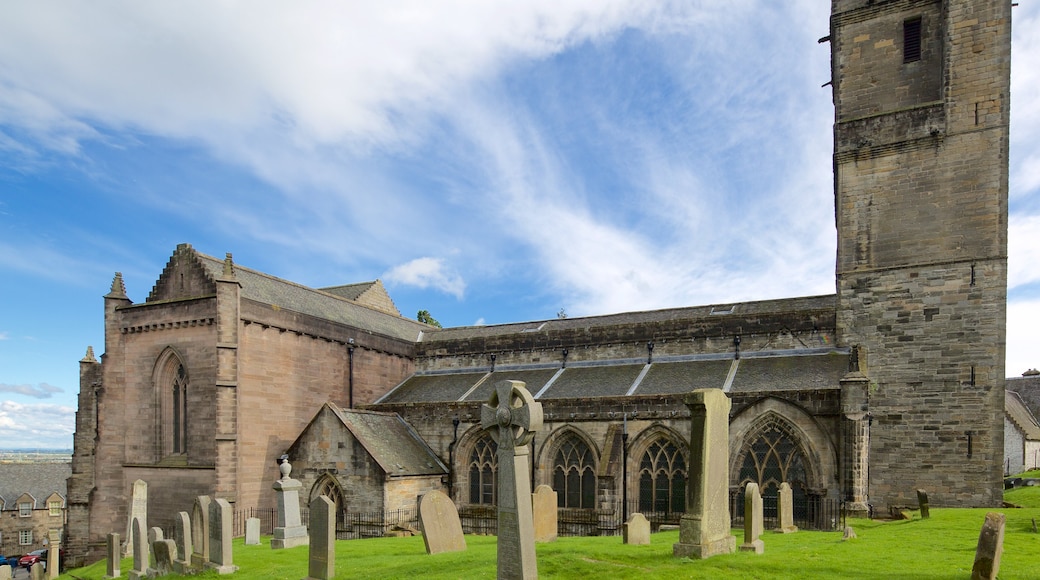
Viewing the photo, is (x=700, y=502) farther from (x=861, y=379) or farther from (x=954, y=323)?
(x=954, y=323)

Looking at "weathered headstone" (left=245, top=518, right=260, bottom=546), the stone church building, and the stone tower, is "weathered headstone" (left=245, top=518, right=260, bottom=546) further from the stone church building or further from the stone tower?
the stone tower

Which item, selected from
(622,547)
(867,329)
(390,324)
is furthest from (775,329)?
(390,324)

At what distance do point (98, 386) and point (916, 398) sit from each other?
2907 cm

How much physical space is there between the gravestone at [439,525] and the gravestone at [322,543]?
234 centimetres

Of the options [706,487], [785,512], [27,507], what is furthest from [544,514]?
[27,507]

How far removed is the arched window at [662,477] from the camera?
70.9 feet

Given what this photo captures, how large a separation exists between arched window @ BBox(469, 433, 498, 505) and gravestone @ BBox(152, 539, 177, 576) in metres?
10.7

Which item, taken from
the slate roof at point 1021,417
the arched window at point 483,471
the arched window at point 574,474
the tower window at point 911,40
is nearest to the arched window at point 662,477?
the arched window at point 574,474

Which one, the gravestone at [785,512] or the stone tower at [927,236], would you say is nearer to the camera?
the gravestone at [785,512]

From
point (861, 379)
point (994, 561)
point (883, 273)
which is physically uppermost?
point (883, 273)

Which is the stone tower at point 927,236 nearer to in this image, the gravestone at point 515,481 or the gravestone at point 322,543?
the gravestone at point 515,481

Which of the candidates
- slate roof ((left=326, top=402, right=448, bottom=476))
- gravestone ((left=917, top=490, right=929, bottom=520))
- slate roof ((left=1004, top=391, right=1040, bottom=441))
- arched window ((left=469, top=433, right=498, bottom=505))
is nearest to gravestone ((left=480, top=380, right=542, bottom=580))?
slate roof ((left=326, top=402, right=448, bottom=476))

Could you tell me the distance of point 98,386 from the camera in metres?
25.8

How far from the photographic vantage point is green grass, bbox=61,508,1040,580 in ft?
35.0
